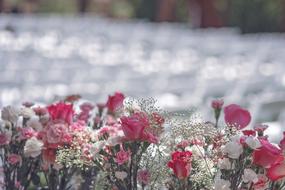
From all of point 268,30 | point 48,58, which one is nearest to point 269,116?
point 48,58

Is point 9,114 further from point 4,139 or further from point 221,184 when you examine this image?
point 221,184

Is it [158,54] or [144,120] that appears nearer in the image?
[144,120]

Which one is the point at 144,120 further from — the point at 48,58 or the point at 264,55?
the point at 264,55

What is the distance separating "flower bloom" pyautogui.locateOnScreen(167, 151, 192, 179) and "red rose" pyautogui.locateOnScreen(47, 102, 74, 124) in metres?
0.56

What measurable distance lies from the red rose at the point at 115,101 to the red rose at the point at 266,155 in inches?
27.9

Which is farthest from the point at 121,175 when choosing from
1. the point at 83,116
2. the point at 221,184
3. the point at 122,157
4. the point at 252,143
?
the point at 83,116

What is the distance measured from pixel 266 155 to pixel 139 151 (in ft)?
1.34

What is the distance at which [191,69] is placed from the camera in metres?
9.83

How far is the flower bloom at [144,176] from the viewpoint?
2574mm

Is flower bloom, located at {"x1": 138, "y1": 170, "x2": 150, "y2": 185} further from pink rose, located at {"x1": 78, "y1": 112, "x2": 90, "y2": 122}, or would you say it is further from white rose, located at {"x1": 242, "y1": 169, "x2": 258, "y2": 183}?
pink rose, located at {"x1": 78, "y1": 112, "x2": 90, "y2": 122}

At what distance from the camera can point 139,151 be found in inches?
99.6

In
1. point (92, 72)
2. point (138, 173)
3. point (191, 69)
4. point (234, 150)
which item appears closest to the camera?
point (234, 150)

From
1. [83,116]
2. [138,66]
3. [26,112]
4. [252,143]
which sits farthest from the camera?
[138,66]

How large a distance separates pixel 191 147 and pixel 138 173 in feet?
0.64
